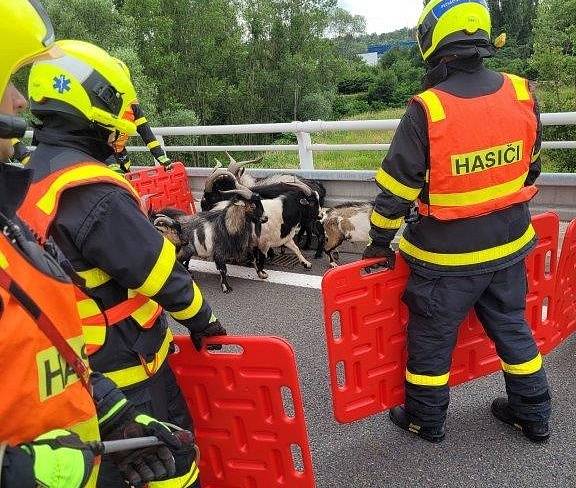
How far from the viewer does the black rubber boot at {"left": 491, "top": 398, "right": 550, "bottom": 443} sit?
115 inches

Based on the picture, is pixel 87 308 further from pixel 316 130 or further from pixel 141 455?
pixel 316 130

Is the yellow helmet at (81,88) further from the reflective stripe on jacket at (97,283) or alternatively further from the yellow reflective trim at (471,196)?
the yellow reflective trim at (471,196)

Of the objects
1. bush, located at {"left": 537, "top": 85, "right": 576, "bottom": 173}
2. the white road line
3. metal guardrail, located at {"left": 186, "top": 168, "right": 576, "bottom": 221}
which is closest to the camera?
metal guardrail, located at {"left": 186, "top": 168, "right": 576, "bottom": 221}

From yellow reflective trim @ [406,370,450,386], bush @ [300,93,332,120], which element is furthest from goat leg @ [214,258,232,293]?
bush @ [300,93,332,120]

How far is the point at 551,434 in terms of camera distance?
300 cm

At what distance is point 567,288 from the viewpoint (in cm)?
352

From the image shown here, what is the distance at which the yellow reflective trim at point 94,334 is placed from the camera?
6.55 feet

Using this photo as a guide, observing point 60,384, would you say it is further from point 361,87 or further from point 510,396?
point 361,87

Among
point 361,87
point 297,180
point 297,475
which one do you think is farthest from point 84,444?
point 361,87

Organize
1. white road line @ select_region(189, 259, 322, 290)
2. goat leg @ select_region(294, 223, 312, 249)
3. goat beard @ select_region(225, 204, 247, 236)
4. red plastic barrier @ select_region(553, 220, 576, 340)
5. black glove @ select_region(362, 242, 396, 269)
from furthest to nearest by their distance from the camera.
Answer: goat leg @ select_region(294, 223, 312, 249)
goat beard @ select_region(225, 204, 247, 236)
white road line @ select_region(189, 259, 322, 290)
red plastic barrier @ select_region(553, 220, 576, 340)
black glove @ select_region(362, 242, 396, 269)

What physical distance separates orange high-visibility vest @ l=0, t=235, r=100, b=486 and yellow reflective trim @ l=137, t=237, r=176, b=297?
566 mm

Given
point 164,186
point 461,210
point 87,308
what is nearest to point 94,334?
point 87,308

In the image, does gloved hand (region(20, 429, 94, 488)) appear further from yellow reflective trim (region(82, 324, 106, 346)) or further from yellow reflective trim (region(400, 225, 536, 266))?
yellow reflective trim (region(400, 225, 536, 266))

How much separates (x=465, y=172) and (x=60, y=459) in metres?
2.14
